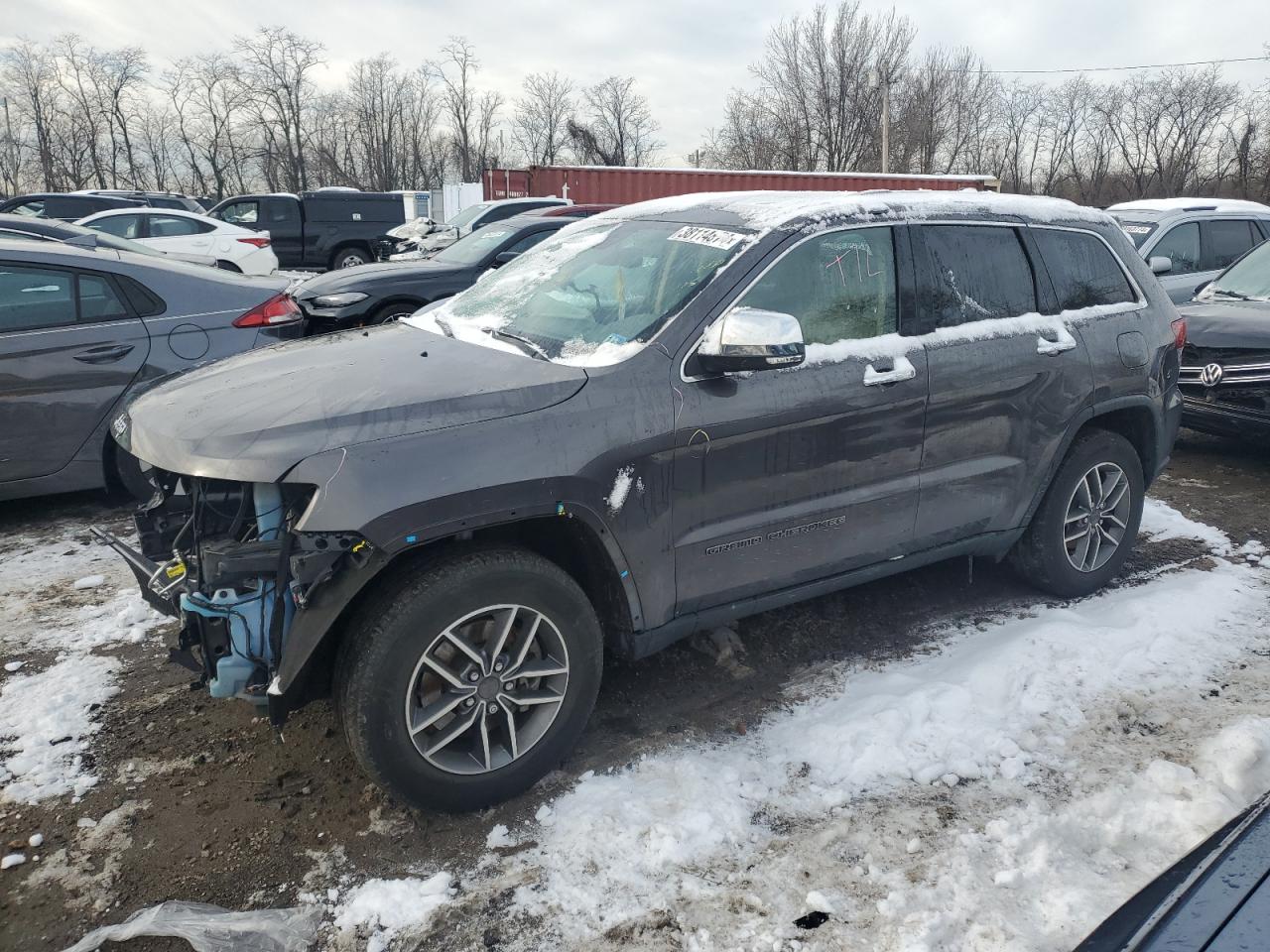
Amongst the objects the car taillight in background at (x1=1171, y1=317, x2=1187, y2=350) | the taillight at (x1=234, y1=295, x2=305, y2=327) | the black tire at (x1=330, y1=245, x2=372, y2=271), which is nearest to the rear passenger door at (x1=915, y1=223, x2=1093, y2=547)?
the car taillight in background at (x1=1171, y1=317, x2=1187, y2=350)

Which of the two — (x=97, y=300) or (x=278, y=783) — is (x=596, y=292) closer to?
(x=278, y=783)

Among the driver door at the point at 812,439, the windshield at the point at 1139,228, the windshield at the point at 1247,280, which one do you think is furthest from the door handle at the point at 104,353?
the windshield at the point at 1139,228

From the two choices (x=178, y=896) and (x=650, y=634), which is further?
(x=650, y=634)

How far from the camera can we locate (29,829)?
276 cm

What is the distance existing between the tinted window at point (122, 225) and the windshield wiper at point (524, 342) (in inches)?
555

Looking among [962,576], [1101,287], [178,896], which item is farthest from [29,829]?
Result: [1101,287]

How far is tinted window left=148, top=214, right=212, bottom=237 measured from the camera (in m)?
15.3

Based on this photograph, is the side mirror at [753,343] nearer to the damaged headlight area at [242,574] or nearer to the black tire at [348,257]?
the damaged headlight area at [242,574]

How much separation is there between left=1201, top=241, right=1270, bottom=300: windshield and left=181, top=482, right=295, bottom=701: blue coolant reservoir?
744cm

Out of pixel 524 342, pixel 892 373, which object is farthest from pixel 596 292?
pixel 892 373

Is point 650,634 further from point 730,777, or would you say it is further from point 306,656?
point 306,656

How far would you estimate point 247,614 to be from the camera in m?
2.65

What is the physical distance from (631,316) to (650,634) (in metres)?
1.10

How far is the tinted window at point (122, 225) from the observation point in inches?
580
